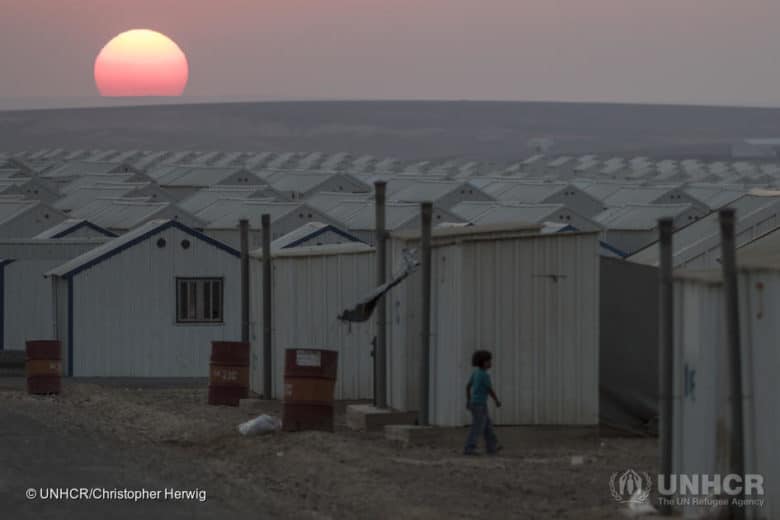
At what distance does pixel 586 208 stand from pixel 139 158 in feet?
299

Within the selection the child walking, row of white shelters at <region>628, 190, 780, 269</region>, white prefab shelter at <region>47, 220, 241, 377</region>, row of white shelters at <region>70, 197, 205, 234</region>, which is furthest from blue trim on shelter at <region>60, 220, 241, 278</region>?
row of white shelters at <region>70, 197, 205, 234</region>

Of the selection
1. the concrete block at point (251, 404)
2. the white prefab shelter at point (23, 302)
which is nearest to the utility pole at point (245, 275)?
the concrete block at point (251, 404)

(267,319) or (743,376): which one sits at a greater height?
(267,319)

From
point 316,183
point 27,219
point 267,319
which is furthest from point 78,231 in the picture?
point 316,183

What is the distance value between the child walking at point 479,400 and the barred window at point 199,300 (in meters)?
20.0

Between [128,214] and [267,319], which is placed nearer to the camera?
[267,319]

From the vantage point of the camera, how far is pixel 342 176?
94062 mm

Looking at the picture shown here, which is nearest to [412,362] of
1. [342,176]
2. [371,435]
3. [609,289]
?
[371,435]

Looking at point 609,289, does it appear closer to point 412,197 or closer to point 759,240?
point 759,240

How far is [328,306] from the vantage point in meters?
23.8

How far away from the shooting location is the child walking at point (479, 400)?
696 inches

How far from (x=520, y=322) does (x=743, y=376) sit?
21.7 ft

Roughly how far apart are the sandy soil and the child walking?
259 mm

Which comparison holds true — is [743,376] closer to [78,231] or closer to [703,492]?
[703,492]
